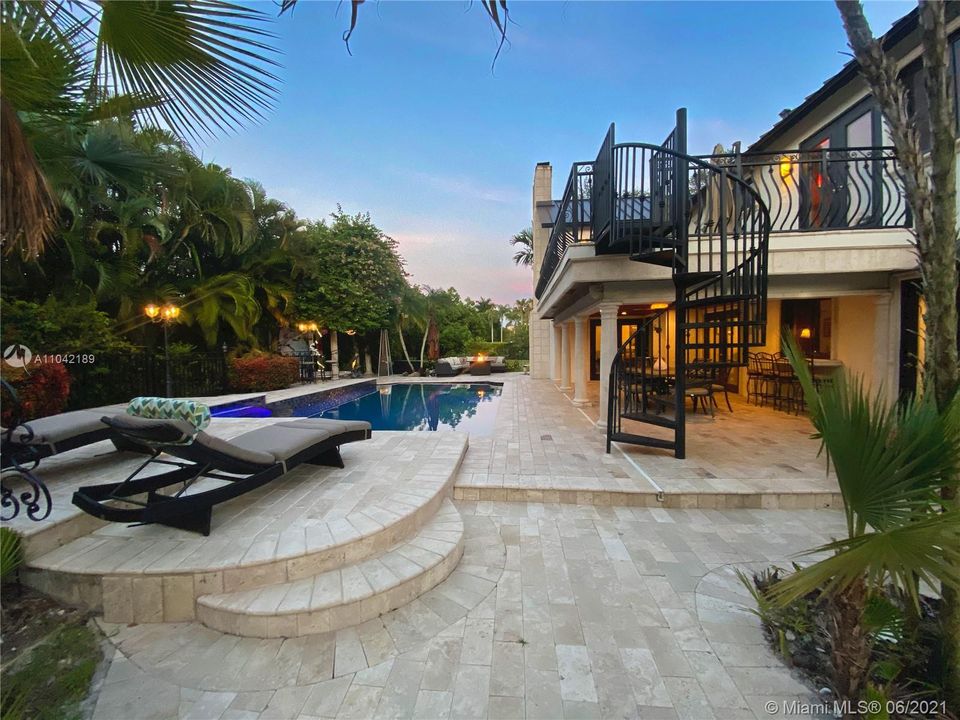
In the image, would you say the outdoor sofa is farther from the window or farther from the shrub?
the window

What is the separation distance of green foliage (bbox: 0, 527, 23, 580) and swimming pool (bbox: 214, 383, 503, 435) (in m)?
5.46

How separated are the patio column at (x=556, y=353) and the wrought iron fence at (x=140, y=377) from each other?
1041 centimetres

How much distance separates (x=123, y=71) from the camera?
2.25 metres

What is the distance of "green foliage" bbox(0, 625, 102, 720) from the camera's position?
1600 millimetres

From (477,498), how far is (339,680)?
2.21 meters

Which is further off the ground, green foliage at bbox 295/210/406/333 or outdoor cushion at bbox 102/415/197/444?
green foliage at bbox 295/210/406/333

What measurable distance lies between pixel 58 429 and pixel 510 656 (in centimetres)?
435

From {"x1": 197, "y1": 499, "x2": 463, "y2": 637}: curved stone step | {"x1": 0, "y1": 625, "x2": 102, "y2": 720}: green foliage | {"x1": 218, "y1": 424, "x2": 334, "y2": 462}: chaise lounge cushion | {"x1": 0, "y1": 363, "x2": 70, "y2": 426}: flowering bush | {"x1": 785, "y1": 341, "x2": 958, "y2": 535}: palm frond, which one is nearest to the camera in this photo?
{"x1": 785, "y1": 341, "x2": 958, "y2": 535}: palm frond

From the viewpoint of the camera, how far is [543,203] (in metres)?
14.1

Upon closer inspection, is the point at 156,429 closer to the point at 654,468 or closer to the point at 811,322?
the point at 654,468

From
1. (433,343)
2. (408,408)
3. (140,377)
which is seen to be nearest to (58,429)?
(140,377)

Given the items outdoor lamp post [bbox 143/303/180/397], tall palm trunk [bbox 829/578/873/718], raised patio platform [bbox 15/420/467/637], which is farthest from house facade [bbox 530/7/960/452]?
outdoor lamp post [bbox 143/303/180/397]

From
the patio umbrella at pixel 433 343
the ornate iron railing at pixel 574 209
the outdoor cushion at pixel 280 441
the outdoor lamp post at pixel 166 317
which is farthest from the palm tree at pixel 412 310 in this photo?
the outdoor cushion at pixel 280 441

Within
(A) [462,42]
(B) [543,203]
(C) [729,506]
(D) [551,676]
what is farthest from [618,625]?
(B) [543,203]
